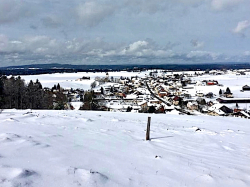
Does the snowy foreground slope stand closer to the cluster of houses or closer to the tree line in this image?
the tree line

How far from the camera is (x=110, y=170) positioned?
4.76 meters

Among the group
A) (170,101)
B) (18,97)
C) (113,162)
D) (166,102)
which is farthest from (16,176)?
(170,101)

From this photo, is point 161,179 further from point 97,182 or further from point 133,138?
point 133,138

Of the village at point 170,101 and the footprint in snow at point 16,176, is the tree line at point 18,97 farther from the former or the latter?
the footprint in snow at point 16,176

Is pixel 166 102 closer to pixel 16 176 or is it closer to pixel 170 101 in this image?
pixel 170 101

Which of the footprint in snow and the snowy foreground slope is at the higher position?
the footprint in snow

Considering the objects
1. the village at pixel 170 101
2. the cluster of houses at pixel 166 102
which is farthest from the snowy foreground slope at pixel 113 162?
Answer: the cluster of houses at pixel 166 102

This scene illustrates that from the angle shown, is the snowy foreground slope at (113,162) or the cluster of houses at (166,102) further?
the cluster of houses at (166,102)

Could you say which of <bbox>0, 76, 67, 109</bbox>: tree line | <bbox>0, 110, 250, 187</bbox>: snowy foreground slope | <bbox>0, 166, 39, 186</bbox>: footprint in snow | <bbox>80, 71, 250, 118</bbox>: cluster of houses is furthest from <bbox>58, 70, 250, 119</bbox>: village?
<bbox>0, 166, 39, 186</bbox>: footprint in snow

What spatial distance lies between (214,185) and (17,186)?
3.79 metres

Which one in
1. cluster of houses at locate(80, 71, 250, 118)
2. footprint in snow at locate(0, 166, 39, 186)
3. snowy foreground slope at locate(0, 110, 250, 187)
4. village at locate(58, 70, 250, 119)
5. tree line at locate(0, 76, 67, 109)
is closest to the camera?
footprint in snow at locate(0, 166, 39, 186)

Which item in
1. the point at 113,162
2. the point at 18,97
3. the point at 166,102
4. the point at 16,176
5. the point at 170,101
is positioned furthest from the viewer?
the point at 170,101

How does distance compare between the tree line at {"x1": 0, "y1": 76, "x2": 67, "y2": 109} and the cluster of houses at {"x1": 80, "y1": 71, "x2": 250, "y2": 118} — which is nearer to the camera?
the tree line at {"x1": 0, "y1": 76, "x2": 67, "y2": 109}

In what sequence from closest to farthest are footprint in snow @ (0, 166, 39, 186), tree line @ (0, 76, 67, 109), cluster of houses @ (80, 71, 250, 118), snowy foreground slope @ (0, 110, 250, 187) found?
footprint in snow @ (0, 166, 39, 186)
snowy foreground slope @ (0, 110, 250, 187)
tree line @ (0, 76, 67, 109)
cluster of houses @ (80, 71, 250, 118)
